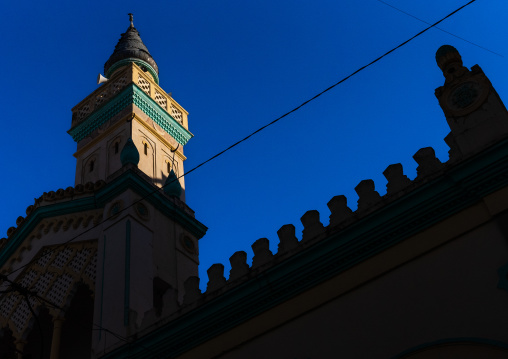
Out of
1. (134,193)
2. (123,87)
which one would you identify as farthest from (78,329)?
(123,87)

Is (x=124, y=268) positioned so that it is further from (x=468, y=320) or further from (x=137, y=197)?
(x=468, y=320)

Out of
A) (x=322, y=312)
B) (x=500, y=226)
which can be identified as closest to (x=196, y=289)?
(x=322, y=312)

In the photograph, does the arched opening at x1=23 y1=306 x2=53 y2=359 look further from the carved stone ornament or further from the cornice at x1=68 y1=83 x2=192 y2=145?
the carved stone ornament

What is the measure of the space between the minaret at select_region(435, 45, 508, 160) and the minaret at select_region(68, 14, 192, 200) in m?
7.30

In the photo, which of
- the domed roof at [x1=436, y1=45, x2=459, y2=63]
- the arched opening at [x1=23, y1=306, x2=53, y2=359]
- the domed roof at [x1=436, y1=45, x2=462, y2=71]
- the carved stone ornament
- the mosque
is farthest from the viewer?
the arched opening at [x1=23, y1=306, x2=53, y2=359]

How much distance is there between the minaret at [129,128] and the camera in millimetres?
14734

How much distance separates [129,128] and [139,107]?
0.89m

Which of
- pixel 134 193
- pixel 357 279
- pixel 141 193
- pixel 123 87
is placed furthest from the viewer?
pixel 123 87

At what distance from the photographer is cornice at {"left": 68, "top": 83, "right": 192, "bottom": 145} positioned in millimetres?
15602

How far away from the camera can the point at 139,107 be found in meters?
15.5

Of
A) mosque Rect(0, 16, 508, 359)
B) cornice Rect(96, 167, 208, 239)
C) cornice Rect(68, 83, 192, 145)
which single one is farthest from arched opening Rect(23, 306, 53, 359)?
cornice Rect(68, 83, 192, 145)

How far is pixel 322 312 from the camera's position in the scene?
7746 mm

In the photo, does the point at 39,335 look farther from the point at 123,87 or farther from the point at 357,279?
the point at 357,279

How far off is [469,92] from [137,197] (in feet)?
22.1
